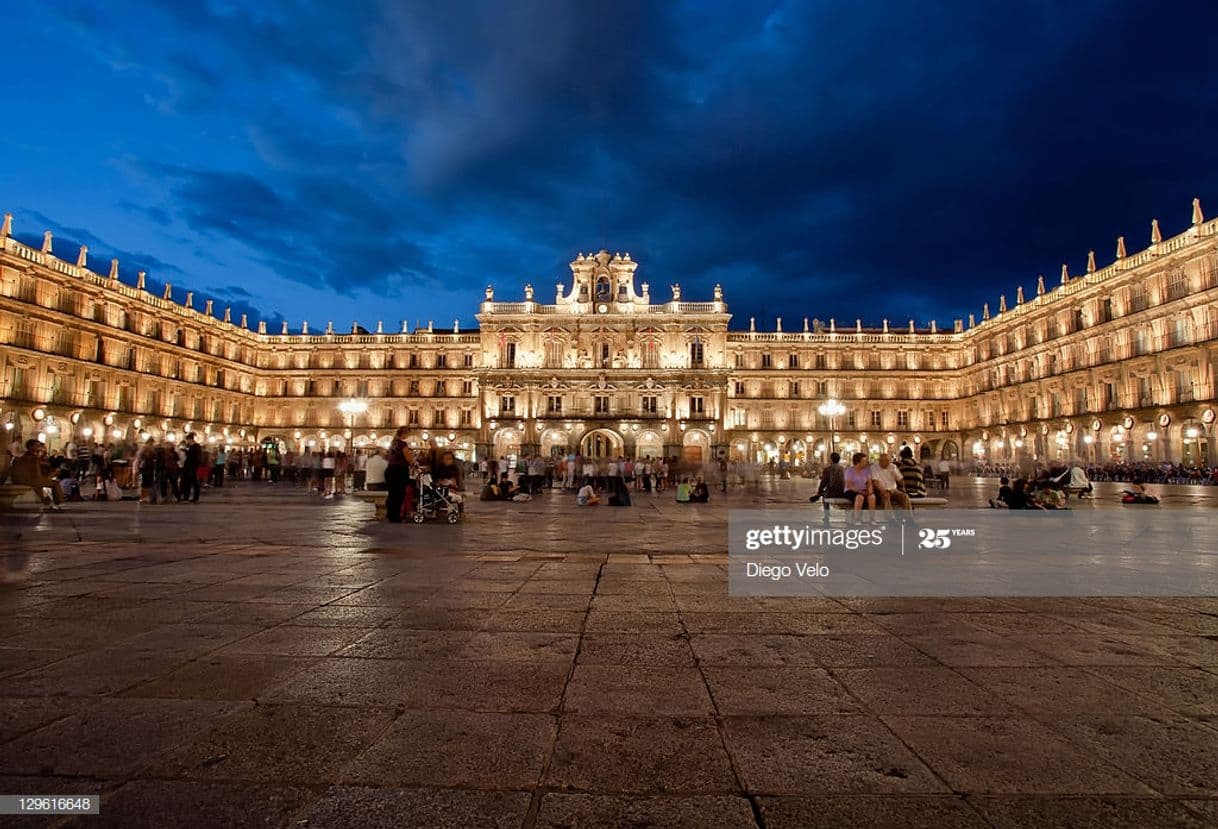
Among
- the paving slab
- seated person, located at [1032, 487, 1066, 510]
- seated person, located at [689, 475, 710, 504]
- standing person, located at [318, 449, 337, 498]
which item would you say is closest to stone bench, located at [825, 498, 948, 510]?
seated person, located at [1032, 487, 1066, 510]

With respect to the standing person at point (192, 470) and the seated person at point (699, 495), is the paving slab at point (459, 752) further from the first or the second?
the standing person at point (192, 470)

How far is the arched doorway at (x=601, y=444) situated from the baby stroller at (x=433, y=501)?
3686cm

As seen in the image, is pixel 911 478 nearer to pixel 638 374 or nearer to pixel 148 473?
pixel 148 473

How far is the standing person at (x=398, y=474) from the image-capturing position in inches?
409

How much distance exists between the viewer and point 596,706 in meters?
2.60

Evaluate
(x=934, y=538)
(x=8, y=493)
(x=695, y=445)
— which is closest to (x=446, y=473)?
(x=8, y=493)

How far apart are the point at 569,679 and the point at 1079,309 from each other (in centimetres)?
5024

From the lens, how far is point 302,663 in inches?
123

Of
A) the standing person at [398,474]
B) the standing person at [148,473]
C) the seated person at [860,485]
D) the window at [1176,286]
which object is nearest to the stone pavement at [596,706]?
the seated person at [860,485]

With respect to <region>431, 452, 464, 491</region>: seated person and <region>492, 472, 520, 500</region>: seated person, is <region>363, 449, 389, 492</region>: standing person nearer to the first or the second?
<region>431, 452, 464, 491</region>: seated person

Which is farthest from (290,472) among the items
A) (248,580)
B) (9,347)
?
(248,580)

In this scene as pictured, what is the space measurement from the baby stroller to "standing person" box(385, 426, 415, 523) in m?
0.26

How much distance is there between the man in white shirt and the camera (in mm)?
9375

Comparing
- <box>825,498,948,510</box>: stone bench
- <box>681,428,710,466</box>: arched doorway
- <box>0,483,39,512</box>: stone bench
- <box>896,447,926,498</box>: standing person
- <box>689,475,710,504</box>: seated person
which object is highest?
<box>681,428,710,466</box>: arched doorway
